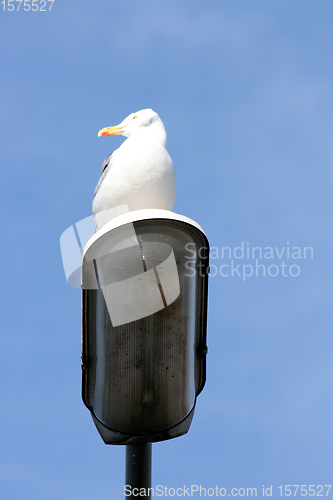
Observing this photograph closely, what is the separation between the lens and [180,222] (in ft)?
11.7

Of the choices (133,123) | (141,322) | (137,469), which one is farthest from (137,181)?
(137,469)

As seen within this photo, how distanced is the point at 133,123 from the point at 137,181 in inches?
42.8

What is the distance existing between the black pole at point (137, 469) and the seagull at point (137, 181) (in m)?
2.00

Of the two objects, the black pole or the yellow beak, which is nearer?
the black pole

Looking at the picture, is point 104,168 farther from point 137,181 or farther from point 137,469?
point 137,469

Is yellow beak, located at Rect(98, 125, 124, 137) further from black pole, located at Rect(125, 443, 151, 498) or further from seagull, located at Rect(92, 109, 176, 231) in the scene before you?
black pole, located at Rect(125, 443, 151, 498)

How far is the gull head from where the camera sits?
5875 mm

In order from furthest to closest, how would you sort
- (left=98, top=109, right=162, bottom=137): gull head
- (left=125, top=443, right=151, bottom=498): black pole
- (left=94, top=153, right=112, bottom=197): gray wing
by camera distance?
(left=98, top=109, right=162, bottom=137): gull head
(left=94, top=153, right=112, bottom=197): gray wing
(left=125, top=443, right=151, bottom=498): black pole

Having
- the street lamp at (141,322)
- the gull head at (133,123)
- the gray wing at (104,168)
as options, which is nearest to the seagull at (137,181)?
the gray wing at (104,168)

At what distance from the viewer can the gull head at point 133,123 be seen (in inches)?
231

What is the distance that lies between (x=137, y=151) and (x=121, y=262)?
178 centimetres

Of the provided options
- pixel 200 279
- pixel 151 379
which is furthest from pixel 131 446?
pixel 200 279

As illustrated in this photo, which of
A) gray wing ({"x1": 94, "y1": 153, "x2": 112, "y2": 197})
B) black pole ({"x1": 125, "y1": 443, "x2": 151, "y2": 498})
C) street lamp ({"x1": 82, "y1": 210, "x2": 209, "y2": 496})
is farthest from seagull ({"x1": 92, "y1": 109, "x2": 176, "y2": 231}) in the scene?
black pole ({"x1": 125, "y1": 443, "x2": 151, "y2": 498})

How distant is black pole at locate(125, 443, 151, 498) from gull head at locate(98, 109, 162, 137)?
324 cm
